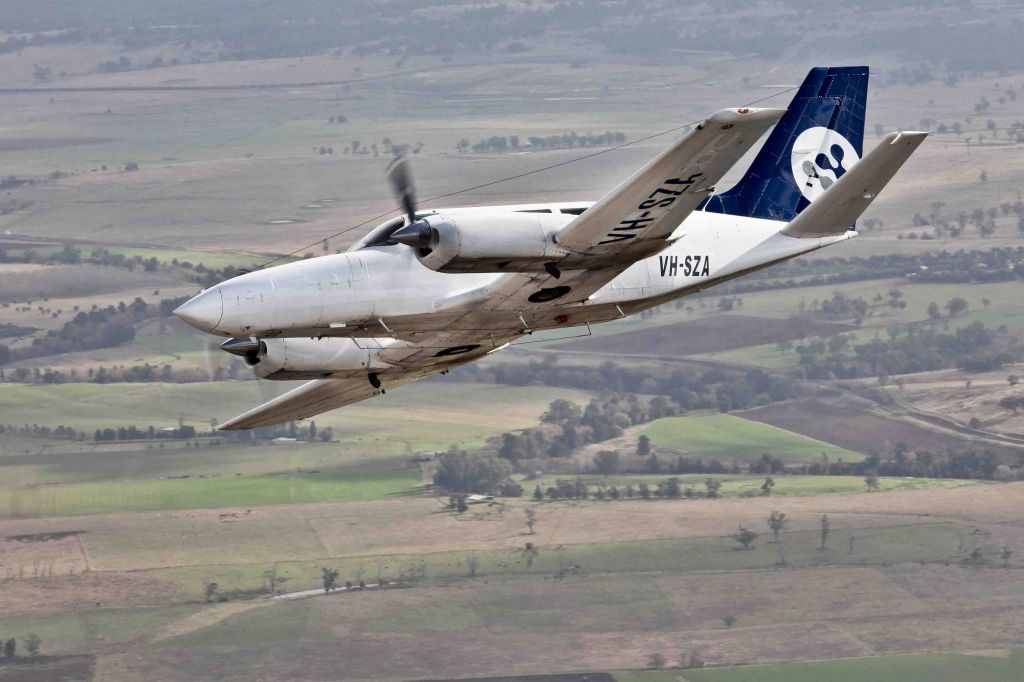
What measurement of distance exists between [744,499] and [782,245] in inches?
3775

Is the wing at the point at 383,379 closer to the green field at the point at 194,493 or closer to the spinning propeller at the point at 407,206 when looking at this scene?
the spinning propeller at the point at 407,206

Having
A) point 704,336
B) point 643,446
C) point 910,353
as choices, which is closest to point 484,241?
point 643,446

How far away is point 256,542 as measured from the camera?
120m

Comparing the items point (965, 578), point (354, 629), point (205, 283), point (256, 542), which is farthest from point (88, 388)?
point (965, 578)

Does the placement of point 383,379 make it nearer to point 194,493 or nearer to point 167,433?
point 194,493

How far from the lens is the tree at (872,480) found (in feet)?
448

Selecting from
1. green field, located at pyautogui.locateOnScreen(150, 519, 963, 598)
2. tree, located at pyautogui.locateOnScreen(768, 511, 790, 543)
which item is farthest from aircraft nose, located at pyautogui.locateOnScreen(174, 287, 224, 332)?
tree, located at pyautogui.locateOnScreen(768, 511, 790, 543)

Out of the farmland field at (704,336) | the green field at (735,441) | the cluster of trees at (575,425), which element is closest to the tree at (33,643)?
the cluster of trees at (575,425)

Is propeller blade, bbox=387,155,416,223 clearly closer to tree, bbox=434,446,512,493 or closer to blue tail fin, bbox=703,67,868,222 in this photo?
blue tail fin, bbox=703,67,868,222

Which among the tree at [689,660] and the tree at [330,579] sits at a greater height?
the tree at [330,579]

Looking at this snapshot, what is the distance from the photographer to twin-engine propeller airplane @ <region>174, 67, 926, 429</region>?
1326 inches

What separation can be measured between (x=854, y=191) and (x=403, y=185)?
439 inches

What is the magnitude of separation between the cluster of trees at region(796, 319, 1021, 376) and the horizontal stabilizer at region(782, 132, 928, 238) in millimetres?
136222

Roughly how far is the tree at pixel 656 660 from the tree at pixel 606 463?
39127 millimetres
